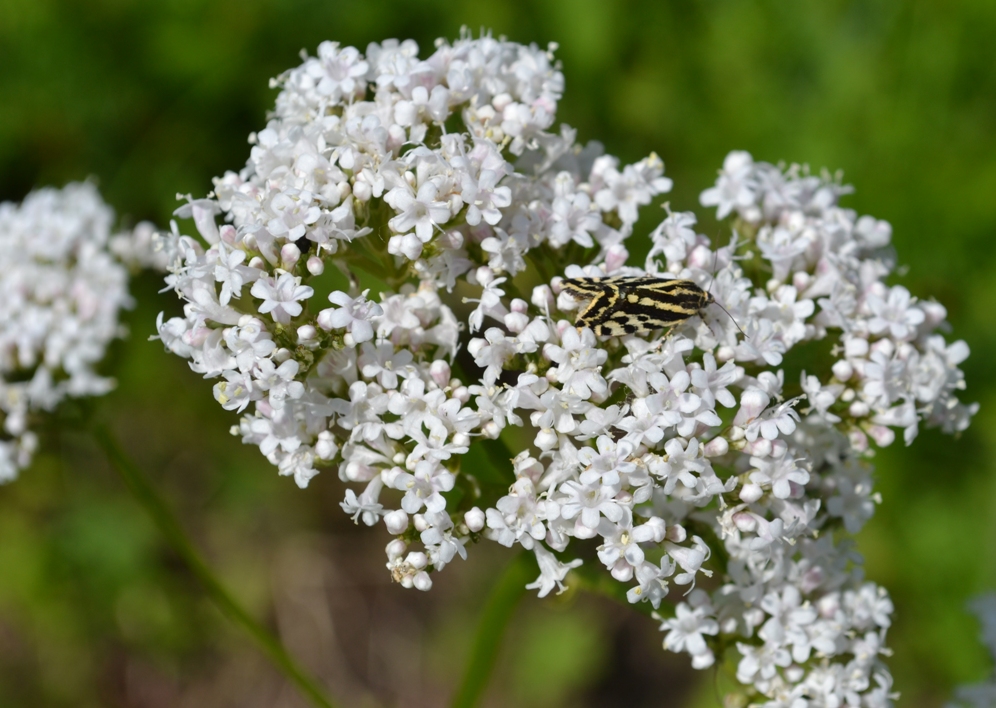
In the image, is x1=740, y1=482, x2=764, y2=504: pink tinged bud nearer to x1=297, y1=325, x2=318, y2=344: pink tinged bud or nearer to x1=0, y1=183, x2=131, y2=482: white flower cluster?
x1=297, y1=325, x2=318, y2=344: pink tinged bud

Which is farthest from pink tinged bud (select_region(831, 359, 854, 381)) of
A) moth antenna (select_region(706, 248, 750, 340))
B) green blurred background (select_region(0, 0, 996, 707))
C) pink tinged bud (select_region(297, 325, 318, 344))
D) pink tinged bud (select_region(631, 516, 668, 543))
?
green blurred background (select_region(0, 0, 996, 707))

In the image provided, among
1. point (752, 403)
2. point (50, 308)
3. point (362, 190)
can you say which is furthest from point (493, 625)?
point (50, 308)

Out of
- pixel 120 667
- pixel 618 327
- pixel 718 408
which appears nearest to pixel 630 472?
pixel 618 327

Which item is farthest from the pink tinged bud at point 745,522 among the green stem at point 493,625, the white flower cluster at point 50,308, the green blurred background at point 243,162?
the green blurred background at point 243,162

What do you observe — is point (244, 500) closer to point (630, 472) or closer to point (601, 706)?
point (601, 706)

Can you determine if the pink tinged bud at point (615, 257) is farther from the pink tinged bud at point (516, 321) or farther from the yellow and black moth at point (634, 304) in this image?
the pink tinged bud at point (516, 321)

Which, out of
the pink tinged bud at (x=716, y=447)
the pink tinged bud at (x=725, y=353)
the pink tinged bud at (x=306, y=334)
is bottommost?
the pink tinged bud at (x=306, y=334)
